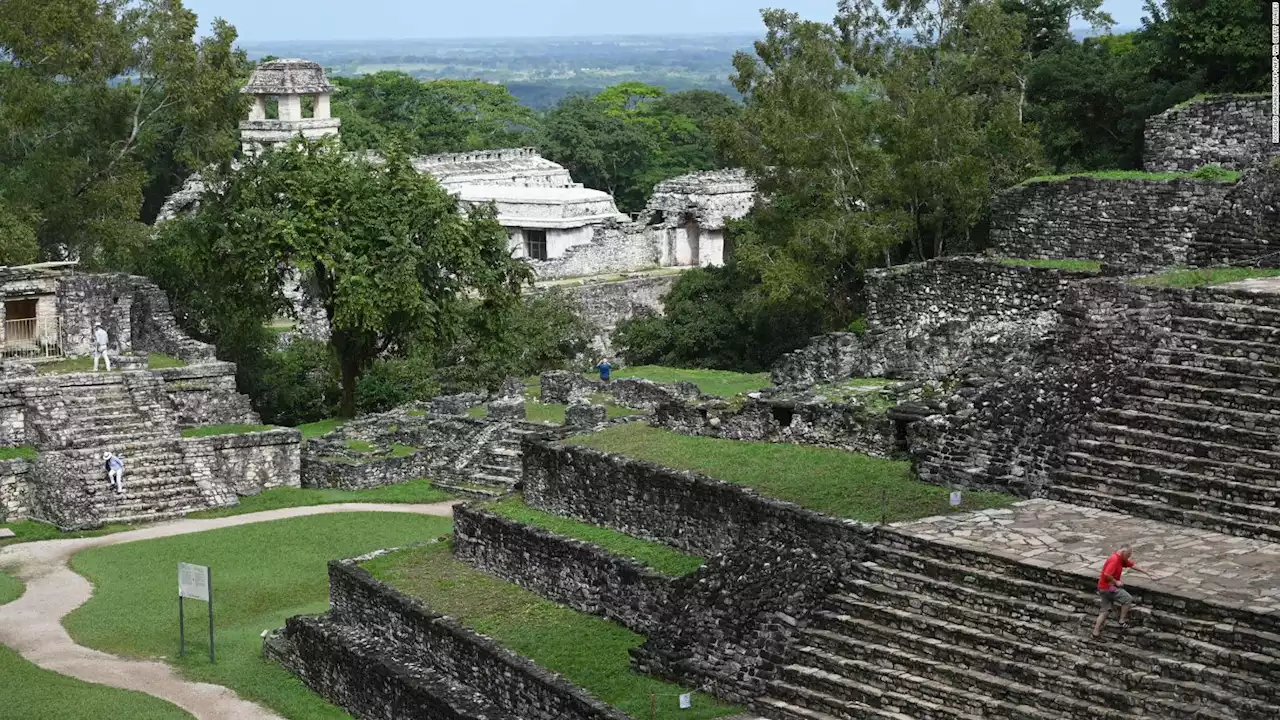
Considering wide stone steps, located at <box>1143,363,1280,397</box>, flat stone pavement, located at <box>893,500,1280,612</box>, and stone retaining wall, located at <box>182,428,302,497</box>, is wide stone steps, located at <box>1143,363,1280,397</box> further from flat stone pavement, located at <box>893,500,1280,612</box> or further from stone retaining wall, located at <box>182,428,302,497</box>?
stone retaining wall, located at <box>182,428,302,497</box>

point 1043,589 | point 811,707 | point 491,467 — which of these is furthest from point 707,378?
point 1043,589

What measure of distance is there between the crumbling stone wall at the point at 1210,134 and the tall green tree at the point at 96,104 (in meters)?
18.7

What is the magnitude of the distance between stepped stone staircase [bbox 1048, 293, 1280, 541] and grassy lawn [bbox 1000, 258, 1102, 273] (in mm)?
4535

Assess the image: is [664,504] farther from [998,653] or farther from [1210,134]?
[1210,134]

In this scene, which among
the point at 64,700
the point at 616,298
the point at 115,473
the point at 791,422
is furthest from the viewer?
the point at 616,298

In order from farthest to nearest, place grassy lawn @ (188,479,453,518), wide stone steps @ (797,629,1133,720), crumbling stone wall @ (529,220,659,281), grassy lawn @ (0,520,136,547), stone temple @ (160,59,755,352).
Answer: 1. crumbling stone wall @ (529,220,659,281)
2. stone temple @ (160,59,755,352)
3. grassy lawn @ (188,479,453,518)
4. grassy lawn @ (0,520,136,547)
5. wide stone steps @ (797,629,1133,720)

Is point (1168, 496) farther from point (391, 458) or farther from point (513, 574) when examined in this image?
point (391, 458)

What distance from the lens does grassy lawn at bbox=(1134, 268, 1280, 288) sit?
64.1 feet

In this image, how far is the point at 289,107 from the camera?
49219mm

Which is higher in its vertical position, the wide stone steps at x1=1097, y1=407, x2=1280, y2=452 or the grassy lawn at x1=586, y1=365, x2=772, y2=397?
the wide stone steps at x1=1097, y1=407, x2=1280, y2=452

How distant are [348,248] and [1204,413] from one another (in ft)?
64.5

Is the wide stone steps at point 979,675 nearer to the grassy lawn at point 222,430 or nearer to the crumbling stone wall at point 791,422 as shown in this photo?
the crumbling stone wall at point 791,422

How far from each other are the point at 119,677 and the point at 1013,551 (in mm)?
9716

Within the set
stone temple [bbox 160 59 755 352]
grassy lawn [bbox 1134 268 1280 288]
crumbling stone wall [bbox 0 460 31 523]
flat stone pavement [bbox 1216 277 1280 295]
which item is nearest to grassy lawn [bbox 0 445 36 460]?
crumbling stone wall [bbox 0 460 31 523]
